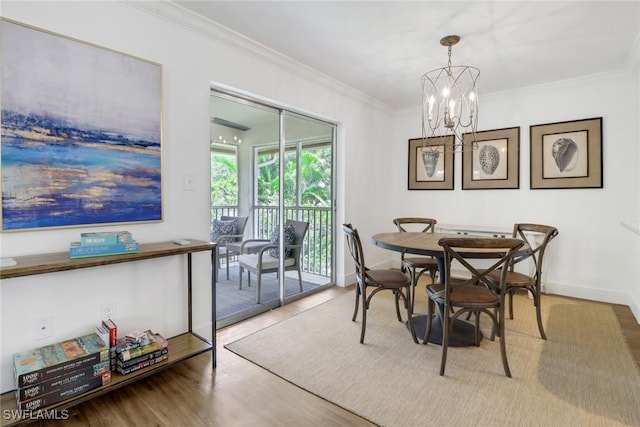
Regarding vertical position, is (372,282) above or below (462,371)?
above

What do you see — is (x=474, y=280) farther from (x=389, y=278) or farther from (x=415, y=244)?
(x=389, y=278)

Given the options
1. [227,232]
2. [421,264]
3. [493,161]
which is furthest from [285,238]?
[493,161]

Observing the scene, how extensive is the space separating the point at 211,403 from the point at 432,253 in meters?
1.64

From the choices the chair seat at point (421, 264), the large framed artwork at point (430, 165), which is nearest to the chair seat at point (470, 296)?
the chair seat at point (421, 264)

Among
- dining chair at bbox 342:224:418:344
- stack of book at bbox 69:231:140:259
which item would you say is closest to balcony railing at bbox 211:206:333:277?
dining chair at bbox 342:224:418:344

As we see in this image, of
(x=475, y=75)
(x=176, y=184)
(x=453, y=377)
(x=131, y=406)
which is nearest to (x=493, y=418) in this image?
(x=453, y=377)

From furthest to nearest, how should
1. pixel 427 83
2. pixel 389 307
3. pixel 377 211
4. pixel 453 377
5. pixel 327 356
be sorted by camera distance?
pixel 377 211, pixel 427 83, pixel 389 307, pixel 327 356, pixel 453 377

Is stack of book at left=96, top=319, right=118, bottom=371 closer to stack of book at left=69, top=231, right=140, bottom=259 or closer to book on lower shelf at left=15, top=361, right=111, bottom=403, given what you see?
book on lower shelf at left=15, top=361, right=111, bottom=403

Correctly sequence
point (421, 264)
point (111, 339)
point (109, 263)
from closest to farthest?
point (109, 263), point (111, 339), point (421, 264)

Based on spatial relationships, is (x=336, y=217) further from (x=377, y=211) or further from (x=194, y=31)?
(x=194, y=31)

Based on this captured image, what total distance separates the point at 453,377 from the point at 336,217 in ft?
7.71

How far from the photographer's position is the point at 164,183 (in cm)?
228

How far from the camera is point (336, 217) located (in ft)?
13.3

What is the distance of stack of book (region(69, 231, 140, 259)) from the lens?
1668 millimetres
